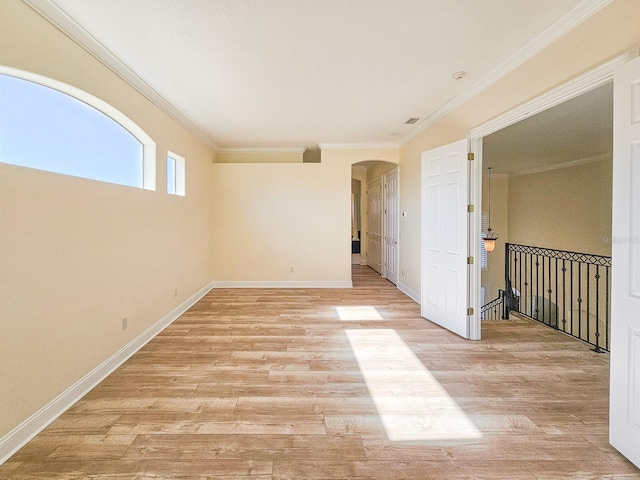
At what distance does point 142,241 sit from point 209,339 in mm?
1337

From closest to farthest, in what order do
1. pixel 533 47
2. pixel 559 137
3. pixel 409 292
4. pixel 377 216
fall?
pixel 533 47
pixel 559 137
pixel 409 292
pixel 377 216

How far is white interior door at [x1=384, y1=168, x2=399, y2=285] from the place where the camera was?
611 centimetres

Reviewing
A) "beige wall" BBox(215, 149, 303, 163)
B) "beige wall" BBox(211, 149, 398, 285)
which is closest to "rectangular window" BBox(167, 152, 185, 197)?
"beige wall" BBox(211, 149, 398, 285)

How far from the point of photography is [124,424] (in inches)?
78.0

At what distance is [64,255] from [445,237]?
3784 mm

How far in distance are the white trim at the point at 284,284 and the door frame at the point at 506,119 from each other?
2.85 m

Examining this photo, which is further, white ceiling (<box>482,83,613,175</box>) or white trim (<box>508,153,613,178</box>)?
white trim (<box>508,153,613,178</box>)

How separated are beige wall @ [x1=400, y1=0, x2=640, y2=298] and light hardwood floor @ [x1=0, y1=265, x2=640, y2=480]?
2435mm

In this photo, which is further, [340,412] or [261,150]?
[261,150]

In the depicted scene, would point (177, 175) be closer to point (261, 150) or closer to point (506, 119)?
point (261, 150)

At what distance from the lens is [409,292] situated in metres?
5.28

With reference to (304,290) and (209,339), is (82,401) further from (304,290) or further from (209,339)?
(304,290)

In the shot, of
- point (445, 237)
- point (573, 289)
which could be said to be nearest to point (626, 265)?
point (445, 237)

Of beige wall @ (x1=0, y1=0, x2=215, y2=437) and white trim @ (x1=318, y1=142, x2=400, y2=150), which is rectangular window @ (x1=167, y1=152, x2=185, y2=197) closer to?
beige wall @ (x1=0, y1=0, x2=215, y2=437)
